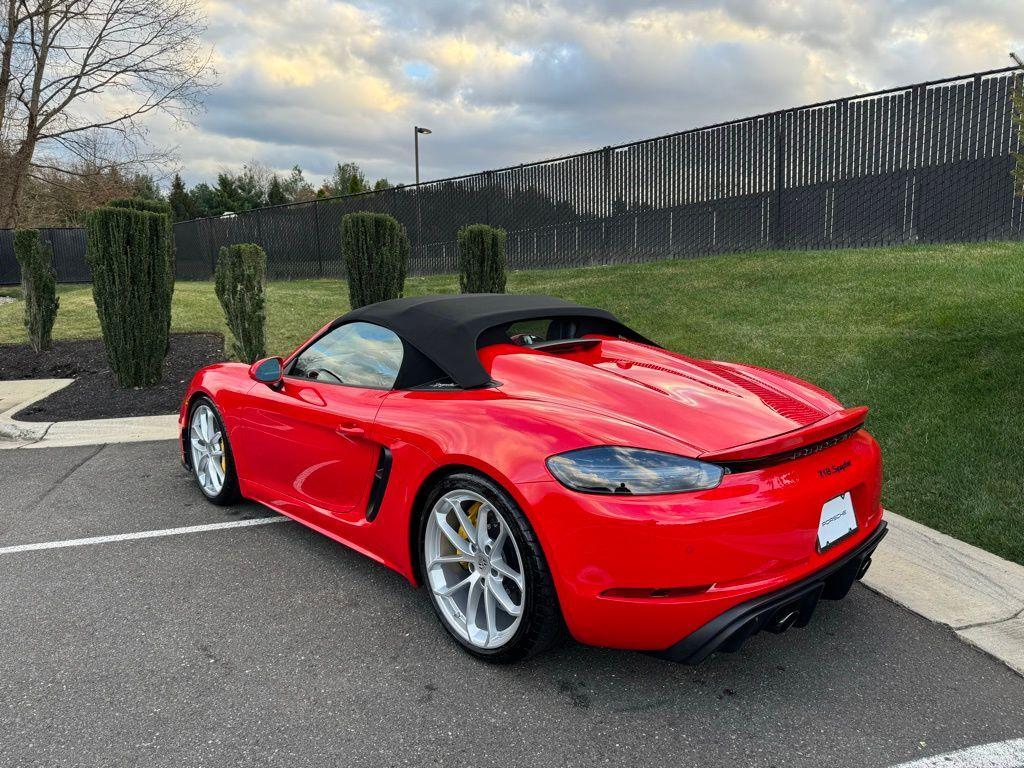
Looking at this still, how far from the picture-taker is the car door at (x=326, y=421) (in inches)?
123

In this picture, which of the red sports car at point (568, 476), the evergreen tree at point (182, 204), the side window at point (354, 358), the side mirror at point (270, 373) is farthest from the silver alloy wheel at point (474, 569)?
the evergreen tree at point (182, 204)

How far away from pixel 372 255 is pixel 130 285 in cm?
285

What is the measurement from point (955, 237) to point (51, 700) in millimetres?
11552

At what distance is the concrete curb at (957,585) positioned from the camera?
2.79 metres

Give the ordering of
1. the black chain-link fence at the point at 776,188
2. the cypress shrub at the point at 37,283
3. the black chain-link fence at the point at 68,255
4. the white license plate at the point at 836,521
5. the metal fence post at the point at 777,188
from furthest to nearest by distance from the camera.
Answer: the black chain-link fence at the point at 68,255
the metal fence post at the point at 777,188
the cypress shrub at the point at 37,283
the black chain-link fence at the point at 776,188
the white license plate at the point at 836,521

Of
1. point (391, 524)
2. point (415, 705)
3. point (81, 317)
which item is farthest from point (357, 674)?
point (81, 317)

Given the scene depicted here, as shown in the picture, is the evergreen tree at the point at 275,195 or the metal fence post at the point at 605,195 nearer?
the metal fence post at the point at 605,195

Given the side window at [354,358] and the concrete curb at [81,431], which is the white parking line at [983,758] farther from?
the concrete curb at [81,431]

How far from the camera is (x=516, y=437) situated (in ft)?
8.07

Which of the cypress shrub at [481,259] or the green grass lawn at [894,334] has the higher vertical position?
the cypress shrub at [481,259]

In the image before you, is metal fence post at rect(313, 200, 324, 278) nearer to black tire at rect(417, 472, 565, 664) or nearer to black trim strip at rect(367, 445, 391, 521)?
black trim strip at rect(367, 445, 391, 521)

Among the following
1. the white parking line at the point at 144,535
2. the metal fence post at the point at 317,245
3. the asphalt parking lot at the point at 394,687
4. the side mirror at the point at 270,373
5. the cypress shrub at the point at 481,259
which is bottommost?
the asphalt parking lot at the point at 394,687

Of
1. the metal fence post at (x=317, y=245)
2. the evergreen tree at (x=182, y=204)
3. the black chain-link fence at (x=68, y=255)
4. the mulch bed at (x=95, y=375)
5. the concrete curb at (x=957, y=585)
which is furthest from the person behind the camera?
the evergreen tree at (x=182, y=204)

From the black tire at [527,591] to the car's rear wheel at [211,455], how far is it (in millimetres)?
2197
